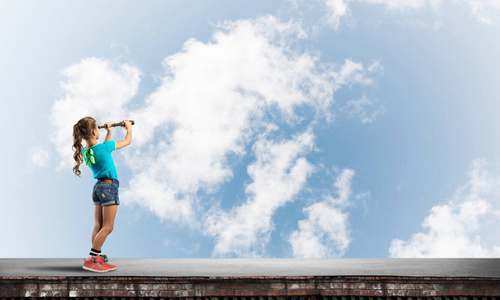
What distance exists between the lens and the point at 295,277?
20.0ft

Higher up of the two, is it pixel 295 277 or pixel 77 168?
pixel 77 168

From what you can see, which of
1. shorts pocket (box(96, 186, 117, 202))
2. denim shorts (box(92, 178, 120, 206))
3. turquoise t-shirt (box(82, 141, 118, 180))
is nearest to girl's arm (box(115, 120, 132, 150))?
turquoise t-shirt (box(82, 141, 118, 180))

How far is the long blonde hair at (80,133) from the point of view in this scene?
25.4 feet

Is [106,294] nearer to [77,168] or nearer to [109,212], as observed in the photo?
[109,212]

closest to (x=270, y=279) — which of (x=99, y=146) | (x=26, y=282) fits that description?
(x=26, y=282)

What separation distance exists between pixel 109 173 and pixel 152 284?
7.37ft

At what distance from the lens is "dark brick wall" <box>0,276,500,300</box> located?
605 cm

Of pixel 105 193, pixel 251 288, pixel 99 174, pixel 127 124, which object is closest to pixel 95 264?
pixel 105 193

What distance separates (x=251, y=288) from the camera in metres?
6.04

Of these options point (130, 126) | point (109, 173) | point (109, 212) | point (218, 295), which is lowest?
point (218, 295)

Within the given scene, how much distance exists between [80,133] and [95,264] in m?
1.96

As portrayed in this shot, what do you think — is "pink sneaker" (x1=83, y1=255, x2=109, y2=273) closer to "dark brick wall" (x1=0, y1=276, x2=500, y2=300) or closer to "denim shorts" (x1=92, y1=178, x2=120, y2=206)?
"denim shorts" (x1=92, y1=178, x2=120, y2=206)

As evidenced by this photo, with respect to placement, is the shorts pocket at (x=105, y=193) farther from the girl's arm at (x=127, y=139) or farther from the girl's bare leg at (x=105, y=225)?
the girl's arm at (x=127, y=139)

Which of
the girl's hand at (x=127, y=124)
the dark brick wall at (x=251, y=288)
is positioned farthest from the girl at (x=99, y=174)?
the dark brick wall at (x=251, y=288)
